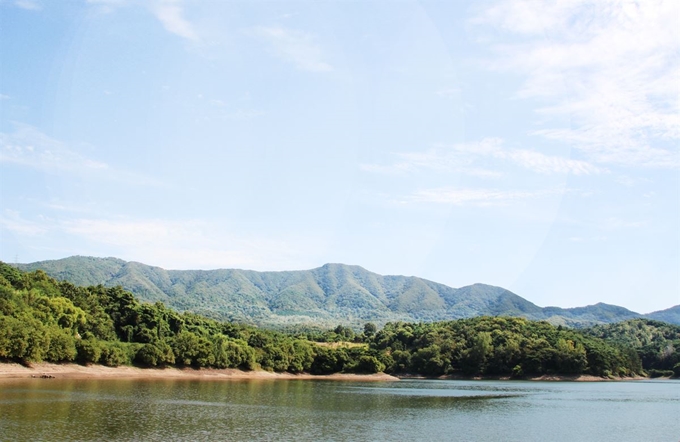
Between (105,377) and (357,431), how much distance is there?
5814 cm

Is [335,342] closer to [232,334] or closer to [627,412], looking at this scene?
[232,334]

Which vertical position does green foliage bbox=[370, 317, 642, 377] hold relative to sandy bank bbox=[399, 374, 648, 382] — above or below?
above

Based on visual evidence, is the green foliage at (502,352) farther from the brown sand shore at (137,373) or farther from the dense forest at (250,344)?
the brown sand shore at (137,373)

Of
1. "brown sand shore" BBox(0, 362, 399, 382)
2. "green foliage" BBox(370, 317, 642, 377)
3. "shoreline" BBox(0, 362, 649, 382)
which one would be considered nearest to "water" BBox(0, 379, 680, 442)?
"brown sand shore" BBox(0, 362, 399, 382)

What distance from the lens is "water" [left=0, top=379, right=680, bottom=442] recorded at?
119 ft

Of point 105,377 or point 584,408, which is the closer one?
point 584,408

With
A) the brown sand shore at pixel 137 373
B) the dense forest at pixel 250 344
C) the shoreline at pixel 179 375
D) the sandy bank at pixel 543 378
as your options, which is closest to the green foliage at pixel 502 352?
the dense forest at pixel 250 344

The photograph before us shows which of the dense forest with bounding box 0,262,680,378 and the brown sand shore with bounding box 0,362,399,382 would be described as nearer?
the brown sand shore with bounding box 0,362,399,382

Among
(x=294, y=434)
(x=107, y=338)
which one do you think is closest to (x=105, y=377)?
(x=107, y=338)

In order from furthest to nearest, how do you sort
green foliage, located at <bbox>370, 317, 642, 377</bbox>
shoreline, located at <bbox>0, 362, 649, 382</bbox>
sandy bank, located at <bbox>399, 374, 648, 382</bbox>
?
green foliage, located at <bbox>370, 317, 642, 377</bbox>
sandy bank, located at <bbox>399, 374, 648, 382</bbox>
shoreline, located at <bbox>0, 362, 649, 382</bbox>

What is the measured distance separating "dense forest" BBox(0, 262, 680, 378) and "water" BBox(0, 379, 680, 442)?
2068cm

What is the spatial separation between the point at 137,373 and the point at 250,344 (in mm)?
36998

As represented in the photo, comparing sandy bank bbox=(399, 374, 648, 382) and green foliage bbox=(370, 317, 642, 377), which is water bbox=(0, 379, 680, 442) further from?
green foliage bbox=(370, 317, 642, 377)

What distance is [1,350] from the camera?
225 ft
